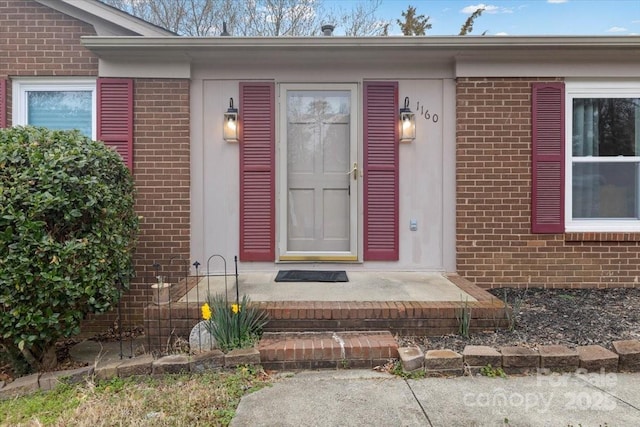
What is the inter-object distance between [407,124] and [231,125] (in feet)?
6.60

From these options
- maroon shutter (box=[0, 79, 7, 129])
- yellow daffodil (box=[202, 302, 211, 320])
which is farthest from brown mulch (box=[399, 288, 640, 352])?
maroon shutter (box=[0, 79, 7, 129])

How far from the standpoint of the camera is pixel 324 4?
38.8ft

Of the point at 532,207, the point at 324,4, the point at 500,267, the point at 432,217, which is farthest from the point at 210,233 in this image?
the point at 324,4

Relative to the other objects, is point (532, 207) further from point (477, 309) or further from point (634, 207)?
point (477, 309)

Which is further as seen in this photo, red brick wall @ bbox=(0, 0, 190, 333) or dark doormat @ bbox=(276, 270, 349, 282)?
red brick wall @ bbox=(0, 0, 190, 333)

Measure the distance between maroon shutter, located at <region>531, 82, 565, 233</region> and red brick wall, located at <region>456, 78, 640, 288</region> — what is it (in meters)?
0.08

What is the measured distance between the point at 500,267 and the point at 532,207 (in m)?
0.77

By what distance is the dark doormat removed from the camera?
4219 millimetres

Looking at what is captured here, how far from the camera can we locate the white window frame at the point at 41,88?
447 centimetres

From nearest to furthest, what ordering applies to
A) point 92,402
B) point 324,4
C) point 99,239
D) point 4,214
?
point 92,402, point 4,214, point 99,239, point 324,4

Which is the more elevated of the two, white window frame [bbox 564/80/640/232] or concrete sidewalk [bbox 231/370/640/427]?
white window frame [bbox 564/80/640/232]

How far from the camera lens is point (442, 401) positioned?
2.47 meters

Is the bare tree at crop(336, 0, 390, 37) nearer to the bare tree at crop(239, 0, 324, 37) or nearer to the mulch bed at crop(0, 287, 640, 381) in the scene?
the bare tree at crop(239, 0, 324, 37)

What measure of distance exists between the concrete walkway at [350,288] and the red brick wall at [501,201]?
2.00 feet
